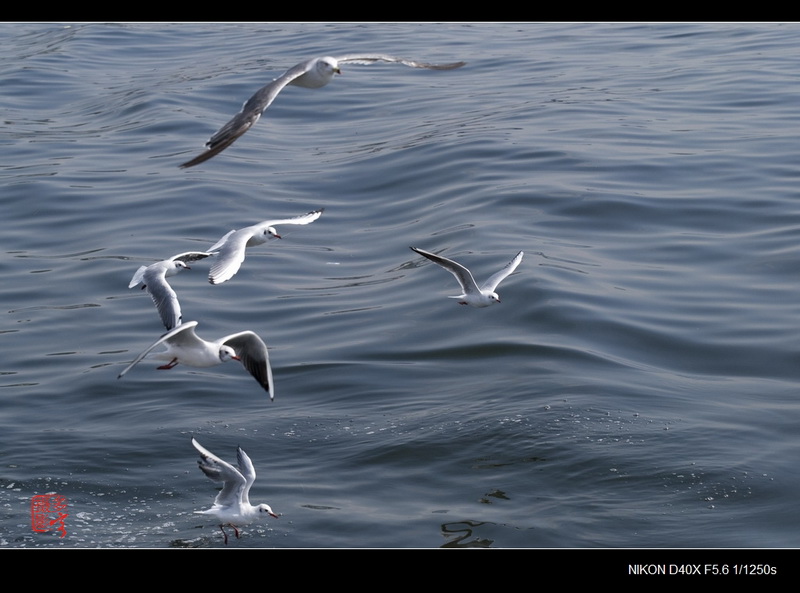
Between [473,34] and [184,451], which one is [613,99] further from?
[184,451]

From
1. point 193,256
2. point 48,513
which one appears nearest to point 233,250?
point 193,256

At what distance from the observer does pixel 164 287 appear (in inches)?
420

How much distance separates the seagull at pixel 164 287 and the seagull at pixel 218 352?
1.33ft

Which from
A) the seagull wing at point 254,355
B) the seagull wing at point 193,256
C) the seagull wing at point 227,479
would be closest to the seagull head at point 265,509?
the seagull wing at point 227,479

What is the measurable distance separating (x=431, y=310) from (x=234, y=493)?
5.73 m

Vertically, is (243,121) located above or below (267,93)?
below

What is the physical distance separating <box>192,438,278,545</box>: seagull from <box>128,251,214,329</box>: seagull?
1.10m

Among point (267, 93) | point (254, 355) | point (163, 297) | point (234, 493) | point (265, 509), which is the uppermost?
point (267, 93)

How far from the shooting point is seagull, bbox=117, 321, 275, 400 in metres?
9.52

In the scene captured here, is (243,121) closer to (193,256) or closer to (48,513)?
(193,256)

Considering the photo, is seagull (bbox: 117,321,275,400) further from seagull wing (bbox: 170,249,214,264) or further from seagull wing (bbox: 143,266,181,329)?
seagull wing (bbox: 170,249,214,264)

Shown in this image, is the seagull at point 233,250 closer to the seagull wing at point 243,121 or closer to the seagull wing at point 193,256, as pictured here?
the seagull wing at point 193,256

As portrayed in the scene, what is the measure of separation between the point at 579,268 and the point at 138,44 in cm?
2051

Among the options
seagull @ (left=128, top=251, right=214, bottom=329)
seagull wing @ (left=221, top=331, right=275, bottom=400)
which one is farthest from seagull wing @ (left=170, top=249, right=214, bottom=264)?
seagull wing @ (left=221, top=331, right=275, bottom=400)
